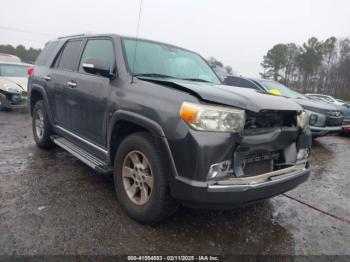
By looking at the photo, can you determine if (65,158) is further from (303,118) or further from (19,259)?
(303,118)

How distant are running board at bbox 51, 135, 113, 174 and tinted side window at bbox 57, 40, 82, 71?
1068 millimetres

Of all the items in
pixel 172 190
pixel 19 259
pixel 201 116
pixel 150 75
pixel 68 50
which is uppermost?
pixel 68 50

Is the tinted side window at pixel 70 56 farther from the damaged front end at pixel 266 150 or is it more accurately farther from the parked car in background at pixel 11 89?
the parked car in background at pixel 11 89

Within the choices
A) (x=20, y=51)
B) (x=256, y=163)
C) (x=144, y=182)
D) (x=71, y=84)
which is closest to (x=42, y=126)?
(x=71, y=84)

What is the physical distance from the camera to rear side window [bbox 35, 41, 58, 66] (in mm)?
4973

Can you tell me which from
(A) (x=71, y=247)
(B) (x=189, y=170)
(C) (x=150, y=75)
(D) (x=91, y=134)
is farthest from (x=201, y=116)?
(D) (x=91, y=134)

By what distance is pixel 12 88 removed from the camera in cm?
941

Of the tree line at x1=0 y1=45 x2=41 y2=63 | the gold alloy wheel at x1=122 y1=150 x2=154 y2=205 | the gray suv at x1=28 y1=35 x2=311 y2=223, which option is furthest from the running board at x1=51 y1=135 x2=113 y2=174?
the tree line at x1=0 y1=45 x2=41 y2=63

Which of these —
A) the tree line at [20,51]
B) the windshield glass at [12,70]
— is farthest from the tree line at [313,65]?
the windshield glass at [12,70]

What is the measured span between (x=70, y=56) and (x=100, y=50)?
0.88 meters

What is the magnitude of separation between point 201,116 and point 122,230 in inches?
52.5

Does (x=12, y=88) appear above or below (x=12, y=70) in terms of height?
below

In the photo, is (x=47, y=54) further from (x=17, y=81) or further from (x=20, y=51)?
(x=20, y=51)

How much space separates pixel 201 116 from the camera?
236 centimetres
